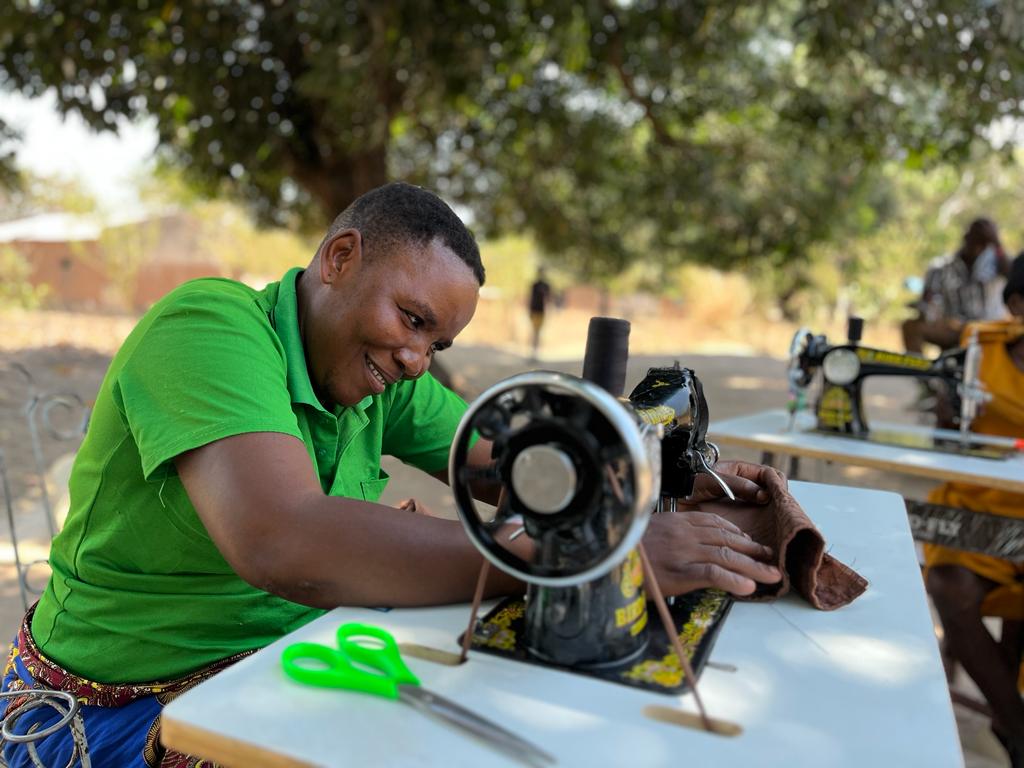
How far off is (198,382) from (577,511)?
1.77ft

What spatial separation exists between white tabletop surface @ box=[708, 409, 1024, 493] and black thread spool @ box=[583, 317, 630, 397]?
5.97 ft


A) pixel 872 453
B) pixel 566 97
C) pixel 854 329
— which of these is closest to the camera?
pixel 872 453

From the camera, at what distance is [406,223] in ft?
4.42

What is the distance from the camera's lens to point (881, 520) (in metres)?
1.64

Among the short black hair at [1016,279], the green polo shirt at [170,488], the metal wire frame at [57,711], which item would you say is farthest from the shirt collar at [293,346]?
the short black hair at [1016,279]

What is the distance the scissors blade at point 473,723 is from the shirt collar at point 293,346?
0.56 metres

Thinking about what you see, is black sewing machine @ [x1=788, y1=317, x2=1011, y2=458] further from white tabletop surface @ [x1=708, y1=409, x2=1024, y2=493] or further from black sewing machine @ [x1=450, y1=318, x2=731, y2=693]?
black sewing machine @ [x1=450, y1=318, x2=731, y2=693]

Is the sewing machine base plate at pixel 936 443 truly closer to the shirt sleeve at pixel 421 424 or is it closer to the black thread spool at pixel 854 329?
the black thread spool at pixel 854 329

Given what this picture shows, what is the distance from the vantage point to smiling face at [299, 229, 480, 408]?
1326 millimetres

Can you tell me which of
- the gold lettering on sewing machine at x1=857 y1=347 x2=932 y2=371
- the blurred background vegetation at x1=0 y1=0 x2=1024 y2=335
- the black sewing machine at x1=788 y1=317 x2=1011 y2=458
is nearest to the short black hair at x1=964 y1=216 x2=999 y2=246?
the blurred background vegetation at x1=0 y1=0 x2=1024 y2=335

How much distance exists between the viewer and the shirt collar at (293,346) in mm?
1322

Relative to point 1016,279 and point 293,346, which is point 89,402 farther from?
point 1016,279

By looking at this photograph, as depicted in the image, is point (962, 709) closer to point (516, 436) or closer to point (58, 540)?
point (516, 436)

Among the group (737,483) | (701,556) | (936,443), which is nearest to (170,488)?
(701,556)
